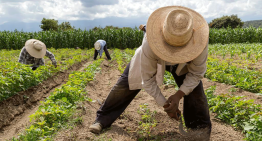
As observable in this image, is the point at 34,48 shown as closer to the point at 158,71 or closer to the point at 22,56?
the point at 22,56

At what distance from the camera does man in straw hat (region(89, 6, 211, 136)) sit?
1.88 meters

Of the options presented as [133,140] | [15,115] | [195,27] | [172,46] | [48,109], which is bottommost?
[15,115]

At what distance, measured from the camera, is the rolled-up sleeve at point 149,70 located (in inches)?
88.4

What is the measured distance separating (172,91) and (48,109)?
9.56 ft

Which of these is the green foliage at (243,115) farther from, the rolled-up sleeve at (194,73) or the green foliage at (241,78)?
the green foliage at (241,78)

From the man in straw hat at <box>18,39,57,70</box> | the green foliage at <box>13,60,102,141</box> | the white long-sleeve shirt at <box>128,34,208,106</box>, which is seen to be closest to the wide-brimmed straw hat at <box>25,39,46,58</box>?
the man in straw hat at <box>18,39,57,70</box>

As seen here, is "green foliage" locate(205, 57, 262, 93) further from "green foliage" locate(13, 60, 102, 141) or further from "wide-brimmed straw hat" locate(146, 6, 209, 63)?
"green foliage" locate(13, 60, 102, 141)

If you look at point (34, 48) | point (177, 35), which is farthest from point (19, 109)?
point (177, 35)

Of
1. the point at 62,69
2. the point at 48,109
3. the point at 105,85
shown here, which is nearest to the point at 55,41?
the point at 62,69

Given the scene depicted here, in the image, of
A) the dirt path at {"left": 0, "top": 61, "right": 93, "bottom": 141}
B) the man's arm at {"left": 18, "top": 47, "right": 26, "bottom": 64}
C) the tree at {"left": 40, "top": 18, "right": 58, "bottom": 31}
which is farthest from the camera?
the tree at {"left": 40, "top": 18, "right": 58, "bottom": 31}

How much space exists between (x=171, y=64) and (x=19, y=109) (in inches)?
145

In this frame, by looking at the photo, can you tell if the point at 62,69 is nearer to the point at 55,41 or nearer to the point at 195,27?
the point at 195,27

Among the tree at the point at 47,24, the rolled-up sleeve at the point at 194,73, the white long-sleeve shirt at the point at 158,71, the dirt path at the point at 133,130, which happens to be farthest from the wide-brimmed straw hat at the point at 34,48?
the tree at the point at 47,24

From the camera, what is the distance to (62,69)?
7414 millimetres
